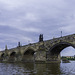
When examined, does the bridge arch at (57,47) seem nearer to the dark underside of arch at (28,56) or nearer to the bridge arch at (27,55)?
the bridge arch at (27,55)

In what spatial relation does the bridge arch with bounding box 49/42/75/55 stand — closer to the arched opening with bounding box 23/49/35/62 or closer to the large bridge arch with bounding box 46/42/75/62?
the large bridge arch with bounding box 46/42/75/62

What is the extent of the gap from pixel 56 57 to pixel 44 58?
27.9 ft

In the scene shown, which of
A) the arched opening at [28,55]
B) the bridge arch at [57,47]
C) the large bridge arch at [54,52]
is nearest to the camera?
the bridge arch at [57,47]

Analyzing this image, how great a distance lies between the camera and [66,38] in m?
43.0

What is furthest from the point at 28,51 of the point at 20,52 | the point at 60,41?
the point at 60,41

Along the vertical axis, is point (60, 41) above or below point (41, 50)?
above

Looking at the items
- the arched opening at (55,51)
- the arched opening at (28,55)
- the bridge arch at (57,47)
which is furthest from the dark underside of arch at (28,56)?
the bridge arch at (57,47)

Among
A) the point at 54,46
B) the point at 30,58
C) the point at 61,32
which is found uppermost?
the point at 61,32

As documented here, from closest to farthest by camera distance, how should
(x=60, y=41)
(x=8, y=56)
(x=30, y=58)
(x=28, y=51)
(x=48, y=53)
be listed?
1. (x=60, y=41)
2. (x=48, y=53)
3. (x=28, y=51)
4. (x=30, y=58)
5. (x=8, y=56)

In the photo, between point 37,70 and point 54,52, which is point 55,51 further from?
point 37,70

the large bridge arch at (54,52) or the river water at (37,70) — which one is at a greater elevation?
the large bridge arch at (54,52)

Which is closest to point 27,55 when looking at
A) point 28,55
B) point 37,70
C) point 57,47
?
point 28,55

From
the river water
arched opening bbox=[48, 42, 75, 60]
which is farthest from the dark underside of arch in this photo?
the river water

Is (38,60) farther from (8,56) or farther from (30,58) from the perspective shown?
(8,56)
